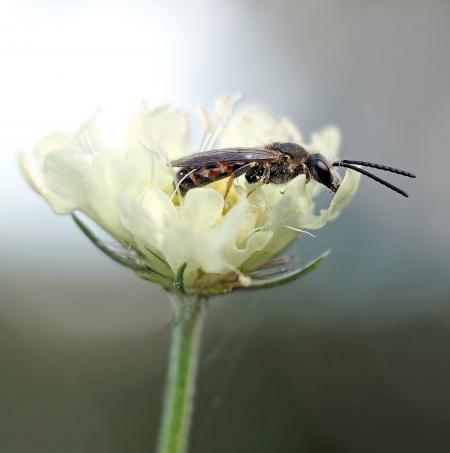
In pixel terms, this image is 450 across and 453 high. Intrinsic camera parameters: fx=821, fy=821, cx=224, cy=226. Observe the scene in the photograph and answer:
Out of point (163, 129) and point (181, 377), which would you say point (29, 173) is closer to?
point (163, 129)

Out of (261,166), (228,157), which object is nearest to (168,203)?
(228,157)

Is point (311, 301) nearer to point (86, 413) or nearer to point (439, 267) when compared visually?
point (439, 267)

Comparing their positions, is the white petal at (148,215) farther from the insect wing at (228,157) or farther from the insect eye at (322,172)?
the insect eye at (322,172)

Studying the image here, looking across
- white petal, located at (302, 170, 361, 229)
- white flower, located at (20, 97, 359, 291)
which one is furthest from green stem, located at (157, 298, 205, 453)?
white petal, located at (302, 170, 361, 229)

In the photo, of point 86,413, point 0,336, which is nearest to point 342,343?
point 86,413

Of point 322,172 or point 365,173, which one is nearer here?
point 365,173

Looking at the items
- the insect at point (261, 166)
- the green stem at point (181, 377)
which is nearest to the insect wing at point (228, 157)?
the insect at point (261, 166)

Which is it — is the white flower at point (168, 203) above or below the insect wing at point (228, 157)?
Result: below
